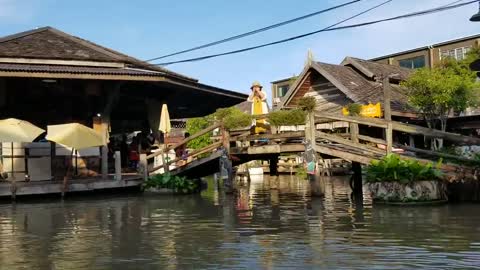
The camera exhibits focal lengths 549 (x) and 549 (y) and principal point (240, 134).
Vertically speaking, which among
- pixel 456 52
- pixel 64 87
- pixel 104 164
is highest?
pixel 456 52

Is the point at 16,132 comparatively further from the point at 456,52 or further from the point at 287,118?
the point at 456,52

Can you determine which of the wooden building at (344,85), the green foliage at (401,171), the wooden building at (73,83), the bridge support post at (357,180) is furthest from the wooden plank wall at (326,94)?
the green foliage at (401,171)

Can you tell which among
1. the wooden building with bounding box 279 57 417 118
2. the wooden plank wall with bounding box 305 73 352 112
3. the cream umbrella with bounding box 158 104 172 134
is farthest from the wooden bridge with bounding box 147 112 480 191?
the wooden plank wall with bounding box 305 73 352 112

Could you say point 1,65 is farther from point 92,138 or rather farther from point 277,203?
point 277,203

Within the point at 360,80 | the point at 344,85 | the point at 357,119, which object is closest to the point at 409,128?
the point at 357,119

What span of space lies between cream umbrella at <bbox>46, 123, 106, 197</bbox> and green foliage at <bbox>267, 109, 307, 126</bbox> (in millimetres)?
5043

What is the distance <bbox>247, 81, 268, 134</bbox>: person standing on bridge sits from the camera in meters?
17.5

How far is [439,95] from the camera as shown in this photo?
23109 mm

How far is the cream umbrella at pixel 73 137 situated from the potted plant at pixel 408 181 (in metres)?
7.89

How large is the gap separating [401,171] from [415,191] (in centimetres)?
52

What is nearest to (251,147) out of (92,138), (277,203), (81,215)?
(277,203)

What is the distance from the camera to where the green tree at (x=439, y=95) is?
2312cm

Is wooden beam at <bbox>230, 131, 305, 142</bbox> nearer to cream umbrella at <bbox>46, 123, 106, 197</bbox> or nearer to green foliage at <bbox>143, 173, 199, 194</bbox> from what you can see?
green foliage at <bbox>143, 173, 199, 194</bbox>

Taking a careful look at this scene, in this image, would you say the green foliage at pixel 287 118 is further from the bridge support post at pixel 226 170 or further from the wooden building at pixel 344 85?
the wooden building at pixel 344 85
